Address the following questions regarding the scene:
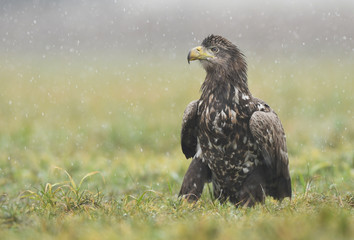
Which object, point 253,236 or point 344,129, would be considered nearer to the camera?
point 253,236

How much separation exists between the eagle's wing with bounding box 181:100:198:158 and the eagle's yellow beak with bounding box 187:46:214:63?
44 cm

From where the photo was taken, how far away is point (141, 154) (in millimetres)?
9047

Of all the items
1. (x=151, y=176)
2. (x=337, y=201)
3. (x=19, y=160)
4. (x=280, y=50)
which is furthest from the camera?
(x=280, y=50)

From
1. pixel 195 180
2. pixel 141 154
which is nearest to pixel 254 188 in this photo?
pixel 195 180

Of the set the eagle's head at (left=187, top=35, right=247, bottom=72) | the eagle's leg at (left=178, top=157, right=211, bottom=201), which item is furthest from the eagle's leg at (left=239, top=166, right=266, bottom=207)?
the eagle's head at (left=187, top=35, right=247, bottom=72)

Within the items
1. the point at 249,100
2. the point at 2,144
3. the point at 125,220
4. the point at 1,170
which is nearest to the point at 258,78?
the point at 2,144

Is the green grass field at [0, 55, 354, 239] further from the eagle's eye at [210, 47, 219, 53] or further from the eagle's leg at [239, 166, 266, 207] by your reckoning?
the eagle's eye at [210, 47, 219, 53]

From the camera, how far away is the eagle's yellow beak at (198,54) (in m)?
5.36

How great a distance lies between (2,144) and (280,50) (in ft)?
65.7

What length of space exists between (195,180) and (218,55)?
1.26m

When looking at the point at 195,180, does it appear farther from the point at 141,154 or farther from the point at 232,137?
the point at 141,154

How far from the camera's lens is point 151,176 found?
741 centimetres

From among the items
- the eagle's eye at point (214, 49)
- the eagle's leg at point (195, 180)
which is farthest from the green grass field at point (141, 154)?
the eagle's eye at point (214, 49)

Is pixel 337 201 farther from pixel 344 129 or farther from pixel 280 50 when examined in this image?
pixel 280 50
